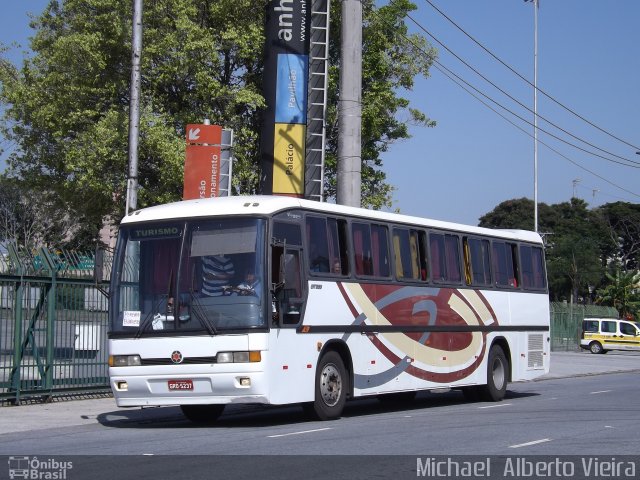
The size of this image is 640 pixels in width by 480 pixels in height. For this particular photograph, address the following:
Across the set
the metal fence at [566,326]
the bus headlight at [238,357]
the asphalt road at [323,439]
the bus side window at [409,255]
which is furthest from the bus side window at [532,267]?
the metal fence at [566,326]

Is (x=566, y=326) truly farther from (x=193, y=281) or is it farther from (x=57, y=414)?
(x=193, y=281)

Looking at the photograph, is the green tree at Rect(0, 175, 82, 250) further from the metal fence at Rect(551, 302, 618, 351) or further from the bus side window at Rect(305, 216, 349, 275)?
the bus side window at Rect(305, 216, 349, 275)

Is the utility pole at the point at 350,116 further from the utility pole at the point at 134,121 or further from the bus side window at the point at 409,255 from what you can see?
the utility pole at the point at 134,121

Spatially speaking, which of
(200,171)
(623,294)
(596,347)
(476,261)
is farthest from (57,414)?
(623,294)

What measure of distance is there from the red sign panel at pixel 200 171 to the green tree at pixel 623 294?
56.2 m

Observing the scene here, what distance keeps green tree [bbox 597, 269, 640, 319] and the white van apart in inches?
820

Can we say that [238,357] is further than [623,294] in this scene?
No

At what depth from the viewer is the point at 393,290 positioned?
1738 centimetres

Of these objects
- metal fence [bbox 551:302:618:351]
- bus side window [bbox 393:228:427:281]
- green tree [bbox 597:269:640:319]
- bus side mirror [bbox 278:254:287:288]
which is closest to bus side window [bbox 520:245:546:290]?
bus side window [bbox 393:228:427:281]

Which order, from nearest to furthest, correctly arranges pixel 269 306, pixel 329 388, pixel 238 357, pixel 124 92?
pixel 238 357, pixel 269 306, pixel 329 388, pixel 124 92

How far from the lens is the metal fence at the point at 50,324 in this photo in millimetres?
17656

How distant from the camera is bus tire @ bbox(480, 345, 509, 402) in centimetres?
2047
